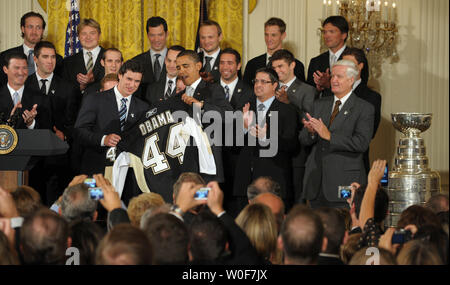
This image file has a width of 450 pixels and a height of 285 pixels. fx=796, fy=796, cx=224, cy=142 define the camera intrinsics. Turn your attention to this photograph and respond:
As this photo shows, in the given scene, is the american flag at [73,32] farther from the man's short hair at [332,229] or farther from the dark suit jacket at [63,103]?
the man's short hair at [332,229]

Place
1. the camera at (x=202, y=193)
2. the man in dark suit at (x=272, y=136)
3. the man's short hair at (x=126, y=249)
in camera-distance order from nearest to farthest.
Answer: the man's short hair at (x=126, y=249) → the camera at (x=202, y=193) → the man in dark suit at (x=272, y=136)

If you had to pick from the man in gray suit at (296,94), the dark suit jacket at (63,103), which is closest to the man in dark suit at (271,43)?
the man in gray suit at (296,94)

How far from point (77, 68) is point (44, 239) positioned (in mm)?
4598

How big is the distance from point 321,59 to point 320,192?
1.74 metres

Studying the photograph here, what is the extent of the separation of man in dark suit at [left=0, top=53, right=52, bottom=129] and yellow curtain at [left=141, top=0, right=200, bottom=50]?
1906mm

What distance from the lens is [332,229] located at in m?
3.80

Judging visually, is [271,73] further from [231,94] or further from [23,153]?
[23,153]

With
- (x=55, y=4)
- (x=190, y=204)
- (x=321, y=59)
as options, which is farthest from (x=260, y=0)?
(x=190, y=204)

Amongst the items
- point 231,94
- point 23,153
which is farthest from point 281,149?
point 23,153

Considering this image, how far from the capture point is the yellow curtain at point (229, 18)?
8781 millimetres

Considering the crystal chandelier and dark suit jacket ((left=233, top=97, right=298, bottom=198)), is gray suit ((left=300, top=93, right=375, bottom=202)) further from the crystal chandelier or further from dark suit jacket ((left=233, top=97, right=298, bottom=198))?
the crystal chandelier

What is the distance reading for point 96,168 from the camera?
6.86 meters

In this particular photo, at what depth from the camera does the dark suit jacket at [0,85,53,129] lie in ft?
22.9

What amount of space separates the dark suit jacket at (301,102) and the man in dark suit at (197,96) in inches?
28.4
